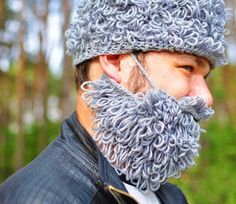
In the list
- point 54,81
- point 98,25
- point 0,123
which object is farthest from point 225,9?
point 54,81

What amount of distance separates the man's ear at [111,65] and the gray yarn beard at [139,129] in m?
0.03

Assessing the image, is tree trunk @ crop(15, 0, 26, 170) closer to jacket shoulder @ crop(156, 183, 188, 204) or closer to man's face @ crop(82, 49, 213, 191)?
jacket shoulder @ crop(156, 183, 188, 204)

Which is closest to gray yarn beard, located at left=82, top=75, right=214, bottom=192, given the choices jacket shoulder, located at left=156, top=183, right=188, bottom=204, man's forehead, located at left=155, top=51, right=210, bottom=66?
man's forehead, located at left=155, top=51, right=210, bottom=66

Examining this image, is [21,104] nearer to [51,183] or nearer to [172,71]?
[172,71]

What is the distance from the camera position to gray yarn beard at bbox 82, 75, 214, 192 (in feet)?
7.36

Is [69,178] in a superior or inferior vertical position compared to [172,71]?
inferior

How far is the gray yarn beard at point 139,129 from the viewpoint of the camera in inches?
88.4

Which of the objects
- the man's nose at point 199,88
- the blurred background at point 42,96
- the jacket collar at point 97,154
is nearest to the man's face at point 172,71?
the man's nose at point 199,88

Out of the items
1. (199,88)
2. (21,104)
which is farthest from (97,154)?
(21,104)

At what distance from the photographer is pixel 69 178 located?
80.5 inches

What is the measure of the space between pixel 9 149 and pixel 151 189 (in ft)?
58.1

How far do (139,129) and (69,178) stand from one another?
1.24 ft

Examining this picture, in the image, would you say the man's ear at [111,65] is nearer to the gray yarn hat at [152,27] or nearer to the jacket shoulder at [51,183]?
the gray yarn hat at [152,27]

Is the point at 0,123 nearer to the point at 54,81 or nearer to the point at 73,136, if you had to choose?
the point at 54,81
